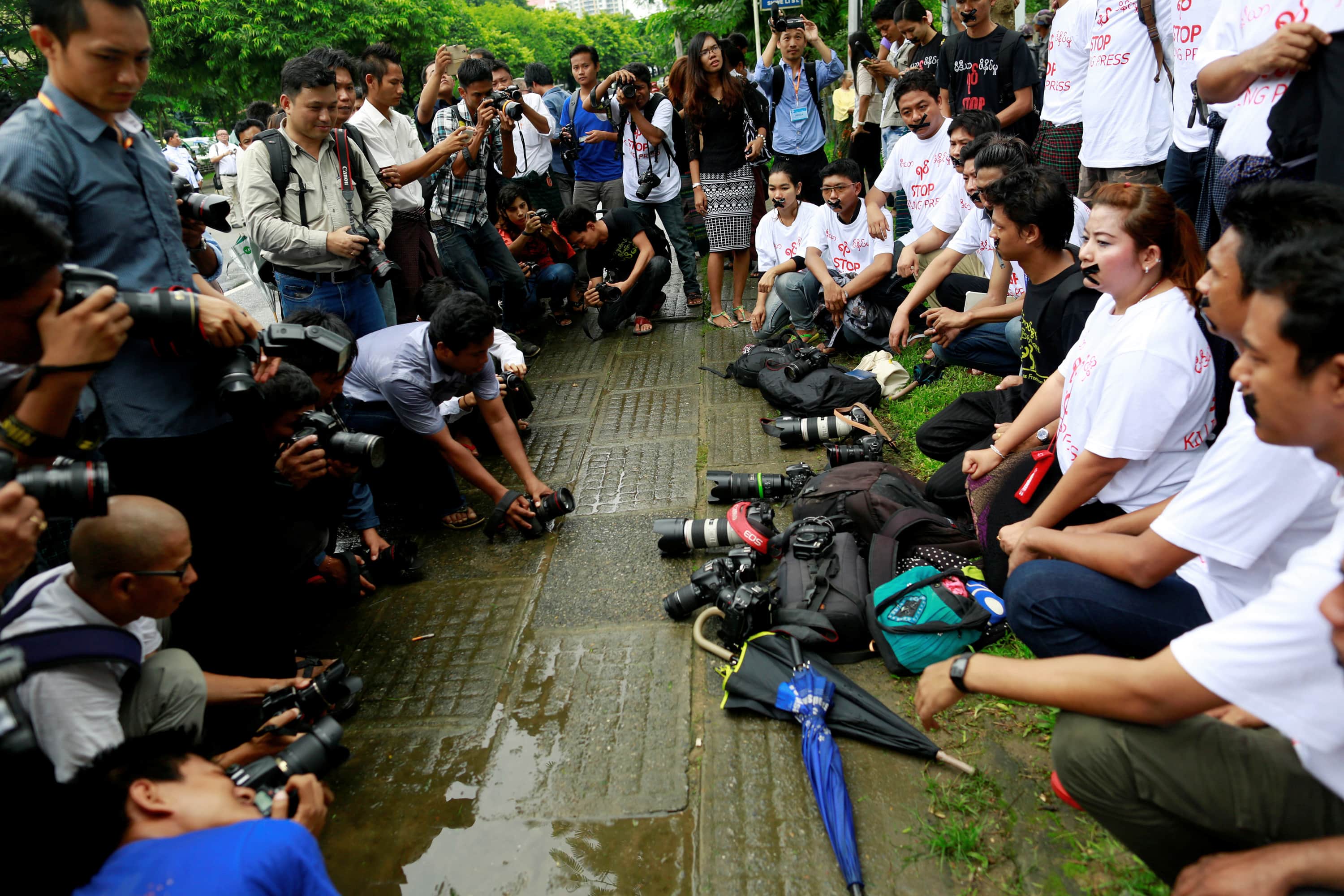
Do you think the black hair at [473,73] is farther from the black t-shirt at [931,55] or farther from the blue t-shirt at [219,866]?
the blue t-shirt at [219,866]

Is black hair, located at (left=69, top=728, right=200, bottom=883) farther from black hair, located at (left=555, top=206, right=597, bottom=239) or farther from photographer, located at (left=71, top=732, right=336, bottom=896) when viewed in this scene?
black hair, located at (left=555, top=206, right=597, bottom=239)

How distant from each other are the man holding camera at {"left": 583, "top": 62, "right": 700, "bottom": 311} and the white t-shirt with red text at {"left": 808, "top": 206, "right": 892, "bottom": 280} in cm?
149

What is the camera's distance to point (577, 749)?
253cm

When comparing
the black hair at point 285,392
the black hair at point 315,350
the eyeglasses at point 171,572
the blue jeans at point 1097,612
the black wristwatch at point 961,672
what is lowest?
the blue jeans at point 1097,612

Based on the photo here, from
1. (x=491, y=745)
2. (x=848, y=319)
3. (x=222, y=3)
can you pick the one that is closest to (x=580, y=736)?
(x=491, y=745)

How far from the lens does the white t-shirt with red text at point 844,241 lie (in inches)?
211

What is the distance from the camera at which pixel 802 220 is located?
5496 mm

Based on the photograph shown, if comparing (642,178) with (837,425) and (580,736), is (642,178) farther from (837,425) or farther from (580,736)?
(580,736)

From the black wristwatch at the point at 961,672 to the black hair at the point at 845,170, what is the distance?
4063 millimetres

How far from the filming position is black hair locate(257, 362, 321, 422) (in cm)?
298

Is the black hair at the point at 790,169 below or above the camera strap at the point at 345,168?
below

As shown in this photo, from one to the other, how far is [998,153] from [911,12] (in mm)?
2532

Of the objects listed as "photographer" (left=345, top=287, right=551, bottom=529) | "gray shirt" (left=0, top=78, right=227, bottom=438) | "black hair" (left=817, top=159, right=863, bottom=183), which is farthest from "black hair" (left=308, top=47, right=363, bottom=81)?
"black hair" (left=817, top=159, right=863, bottom=183)

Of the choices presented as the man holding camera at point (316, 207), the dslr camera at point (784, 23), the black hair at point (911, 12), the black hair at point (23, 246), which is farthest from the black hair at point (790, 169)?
the black hair at point (23, 246)
